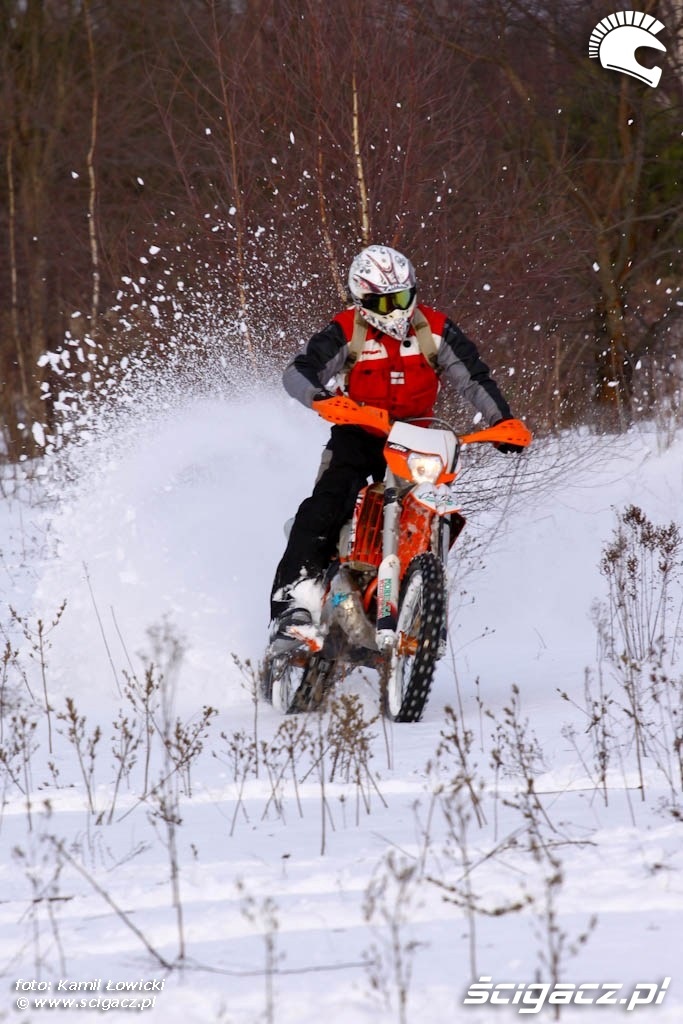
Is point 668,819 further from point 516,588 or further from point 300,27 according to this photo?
point 300,27

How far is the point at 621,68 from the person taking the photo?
48.4 ft

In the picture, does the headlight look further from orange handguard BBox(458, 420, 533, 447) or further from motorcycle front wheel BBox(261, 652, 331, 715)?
motorcycle front wheel BBox(261, 652, 331, 715)

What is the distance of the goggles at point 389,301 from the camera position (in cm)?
592

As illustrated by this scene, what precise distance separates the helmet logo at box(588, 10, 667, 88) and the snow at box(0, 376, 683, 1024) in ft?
22.4

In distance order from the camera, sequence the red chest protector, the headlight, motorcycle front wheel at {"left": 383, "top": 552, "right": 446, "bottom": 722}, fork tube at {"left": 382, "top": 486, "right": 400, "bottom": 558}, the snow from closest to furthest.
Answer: the snow
motorcycle front wheel at {"left": 383, "top": 552, "right": 446, "bottom": 722}
the headlight
fork tube at {"left": 382, "top": 486, "right": 400, "bottom": 558}
the red chest protector

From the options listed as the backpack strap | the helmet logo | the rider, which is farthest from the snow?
the helmet logo

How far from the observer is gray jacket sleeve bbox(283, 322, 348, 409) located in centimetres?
587

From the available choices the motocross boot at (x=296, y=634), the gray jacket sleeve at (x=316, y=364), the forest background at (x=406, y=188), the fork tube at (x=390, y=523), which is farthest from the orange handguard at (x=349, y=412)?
the forest background at (x=406, y=188)

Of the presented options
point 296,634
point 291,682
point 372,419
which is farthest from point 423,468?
point 291,682

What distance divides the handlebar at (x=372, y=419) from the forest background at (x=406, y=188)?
11.1 feet

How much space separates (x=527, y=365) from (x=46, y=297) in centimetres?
1195

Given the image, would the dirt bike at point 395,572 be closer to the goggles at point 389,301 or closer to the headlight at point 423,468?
the headlight at point 423,468

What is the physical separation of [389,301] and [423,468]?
79 centimetres

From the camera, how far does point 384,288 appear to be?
19.3 feet
